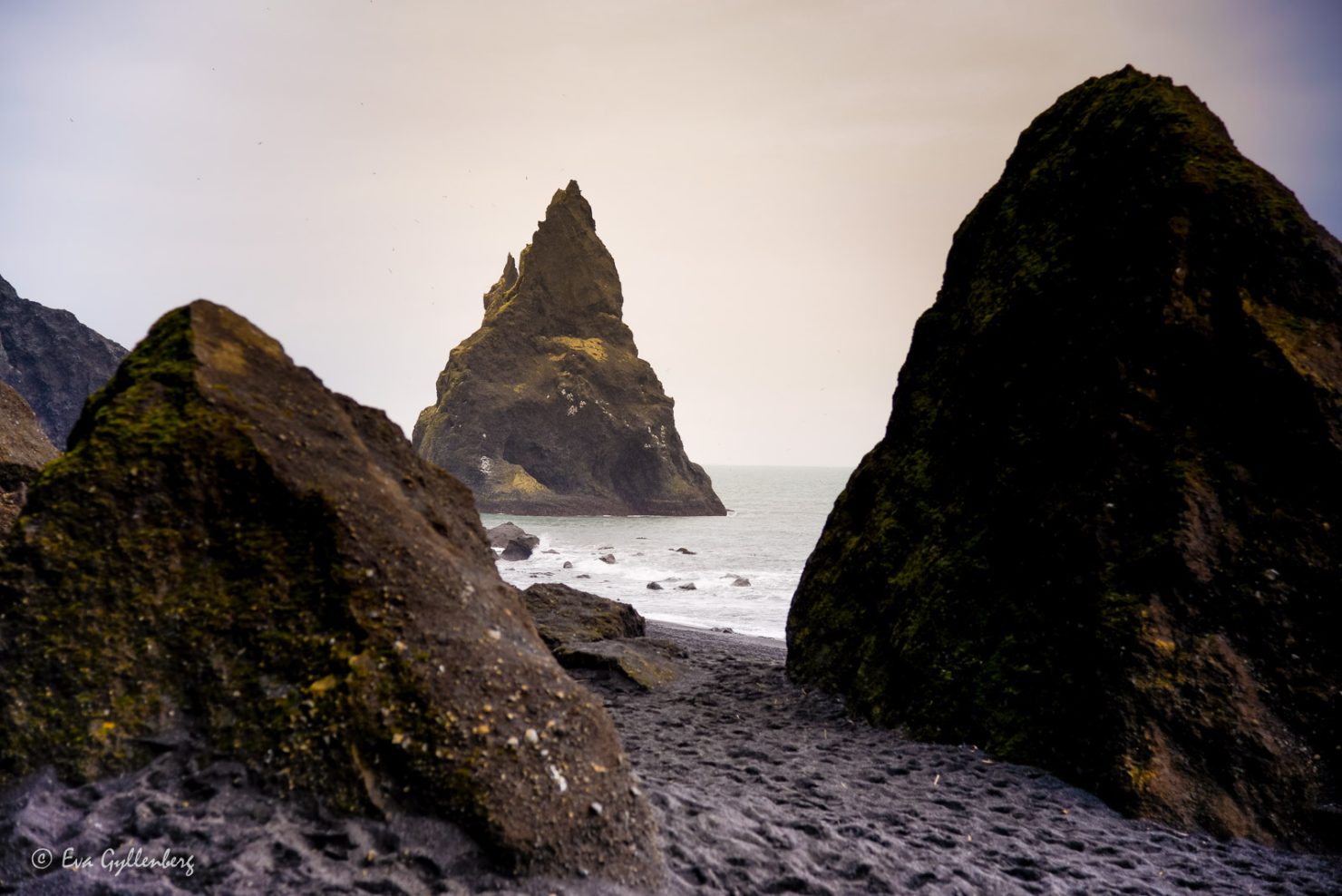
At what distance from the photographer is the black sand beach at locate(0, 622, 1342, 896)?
3092 millimetres

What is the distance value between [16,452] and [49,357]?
71.4 metres

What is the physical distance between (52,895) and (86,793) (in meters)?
0.46

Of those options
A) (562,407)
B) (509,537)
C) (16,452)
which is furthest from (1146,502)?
(562,407)

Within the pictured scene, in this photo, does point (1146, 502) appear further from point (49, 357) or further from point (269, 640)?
point (49, 357)

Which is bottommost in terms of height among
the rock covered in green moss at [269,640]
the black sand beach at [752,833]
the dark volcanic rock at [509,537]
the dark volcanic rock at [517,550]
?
the dark volcanic rock at [517,550]

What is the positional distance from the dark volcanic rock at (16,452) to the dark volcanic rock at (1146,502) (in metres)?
8.87

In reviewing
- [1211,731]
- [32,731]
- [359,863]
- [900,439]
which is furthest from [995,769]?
[32,731]

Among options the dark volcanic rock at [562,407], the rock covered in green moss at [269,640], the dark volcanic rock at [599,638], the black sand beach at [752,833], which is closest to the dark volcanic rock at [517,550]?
the dark volcanic rock at [599,638]

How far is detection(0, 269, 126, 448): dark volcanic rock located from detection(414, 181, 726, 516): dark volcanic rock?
29.5m

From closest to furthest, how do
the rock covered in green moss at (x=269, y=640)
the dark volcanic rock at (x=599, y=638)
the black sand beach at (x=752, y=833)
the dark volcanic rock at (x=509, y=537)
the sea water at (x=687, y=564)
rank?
the black sand beach at (x=752, y=833)
the rock covered in green moss at (x=269, y=640)
the dark volcanic rock at (x=599, y=638)
the sea water at (x=687, y=564)
the dark volcanic rock at (x=509, y=537)

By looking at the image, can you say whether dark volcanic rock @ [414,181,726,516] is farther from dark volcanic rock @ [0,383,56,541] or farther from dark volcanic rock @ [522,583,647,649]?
dark volcanic rock @ [0,383,56,541]

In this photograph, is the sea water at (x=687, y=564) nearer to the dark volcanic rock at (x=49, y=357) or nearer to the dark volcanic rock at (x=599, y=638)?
the dark volcanic rock at (x=599, y=638)

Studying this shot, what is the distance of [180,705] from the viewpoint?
3502 millimetres

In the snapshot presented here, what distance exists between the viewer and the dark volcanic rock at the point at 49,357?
2432 inches
